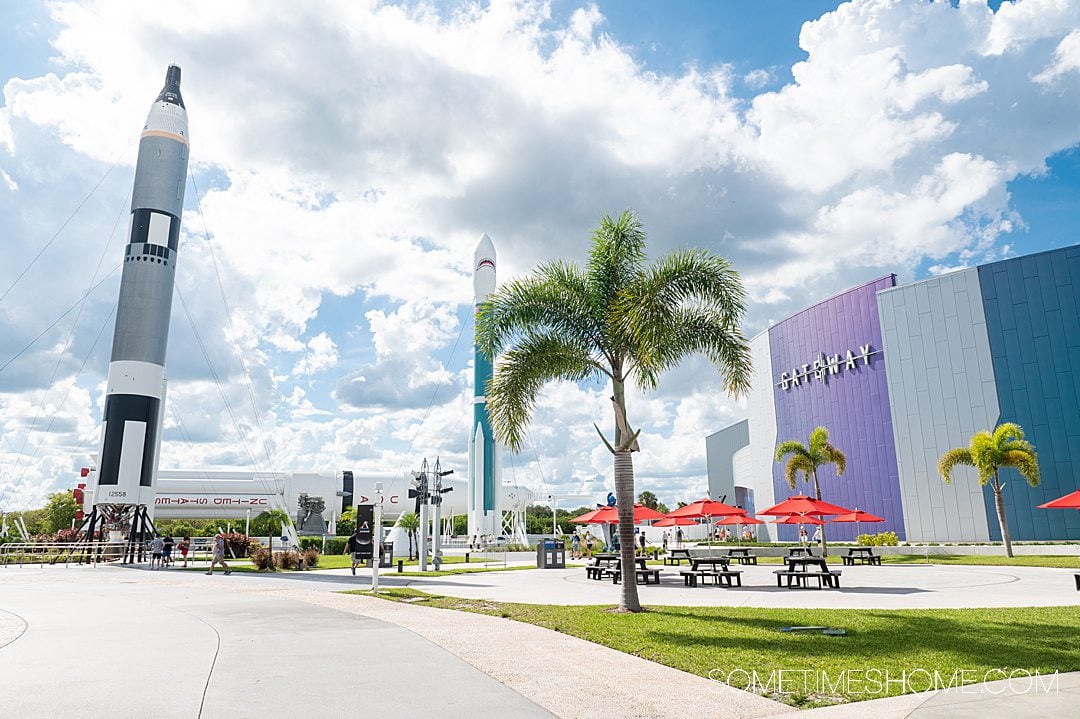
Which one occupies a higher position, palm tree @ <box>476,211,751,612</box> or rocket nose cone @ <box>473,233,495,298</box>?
rocket nose cone @ <box>473,233,495,298</box>

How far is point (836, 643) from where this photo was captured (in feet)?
29.6

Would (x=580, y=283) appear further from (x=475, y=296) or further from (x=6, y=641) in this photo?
(x=475, y=296)

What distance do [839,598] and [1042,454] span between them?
78.9 ft

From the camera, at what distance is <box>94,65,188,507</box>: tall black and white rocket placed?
38281 millimetres

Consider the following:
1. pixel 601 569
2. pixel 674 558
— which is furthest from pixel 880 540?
pixel 601 569

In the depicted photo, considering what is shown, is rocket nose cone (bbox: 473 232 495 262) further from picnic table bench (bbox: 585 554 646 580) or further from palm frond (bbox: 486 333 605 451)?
palm frond (bbox: 486 333 605 451)

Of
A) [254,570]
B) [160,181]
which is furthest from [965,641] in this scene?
[160,181]

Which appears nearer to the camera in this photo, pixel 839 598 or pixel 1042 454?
pixel 839 598

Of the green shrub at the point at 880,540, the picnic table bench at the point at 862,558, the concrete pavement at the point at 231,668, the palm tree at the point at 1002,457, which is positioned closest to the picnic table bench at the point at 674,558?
the picnic table bench at the point at 862,558

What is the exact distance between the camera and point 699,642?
939 cm

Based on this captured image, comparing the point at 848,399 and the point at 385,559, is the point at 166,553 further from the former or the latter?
the point at 848,399

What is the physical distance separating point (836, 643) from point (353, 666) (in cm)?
610

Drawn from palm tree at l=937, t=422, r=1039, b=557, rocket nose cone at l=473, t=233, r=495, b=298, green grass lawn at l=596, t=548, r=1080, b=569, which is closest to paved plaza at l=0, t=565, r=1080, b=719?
green grass lawn at l=596, t=548, r=1080, b=569

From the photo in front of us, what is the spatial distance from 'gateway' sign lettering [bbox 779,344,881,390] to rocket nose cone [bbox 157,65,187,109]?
43.5 meters
